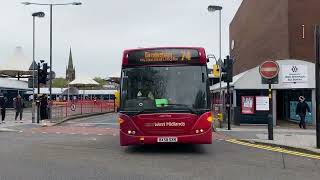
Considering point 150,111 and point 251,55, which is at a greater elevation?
point 251,55

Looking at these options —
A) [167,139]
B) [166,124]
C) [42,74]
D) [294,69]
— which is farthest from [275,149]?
[42,74]

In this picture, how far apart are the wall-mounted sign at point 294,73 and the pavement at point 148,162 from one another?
12.3 meters

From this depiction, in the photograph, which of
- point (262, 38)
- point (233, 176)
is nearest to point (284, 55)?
point (262, 38)

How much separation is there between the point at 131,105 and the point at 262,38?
28.8 meters

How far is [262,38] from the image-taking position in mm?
42562

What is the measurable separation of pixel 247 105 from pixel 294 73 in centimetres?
307

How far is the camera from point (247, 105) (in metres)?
29.8

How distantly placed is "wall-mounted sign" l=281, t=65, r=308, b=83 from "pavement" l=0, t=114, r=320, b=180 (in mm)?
12306

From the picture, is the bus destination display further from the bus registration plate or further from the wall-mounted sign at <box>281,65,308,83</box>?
the wall-mounted sign at <box>281,65,308,83</box>

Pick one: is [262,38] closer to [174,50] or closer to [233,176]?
[174,50]

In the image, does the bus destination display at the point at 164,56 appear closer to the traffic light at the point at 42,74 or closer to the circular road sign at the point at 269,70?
the circular road sign at the point at 269,70

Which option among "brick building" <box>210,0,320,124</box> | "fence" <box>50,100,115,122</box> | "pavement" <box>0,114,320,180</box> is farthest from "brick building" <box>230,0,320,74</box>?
"pavement" <box>0,114,320,180</box>

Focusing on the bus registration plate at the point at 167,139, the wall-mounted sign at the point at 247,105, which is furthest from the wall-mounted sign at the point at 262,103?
the bus registration plate at the point at 167,139

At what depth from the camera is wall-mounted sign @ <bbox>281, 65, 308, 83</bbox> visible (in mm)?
29953
